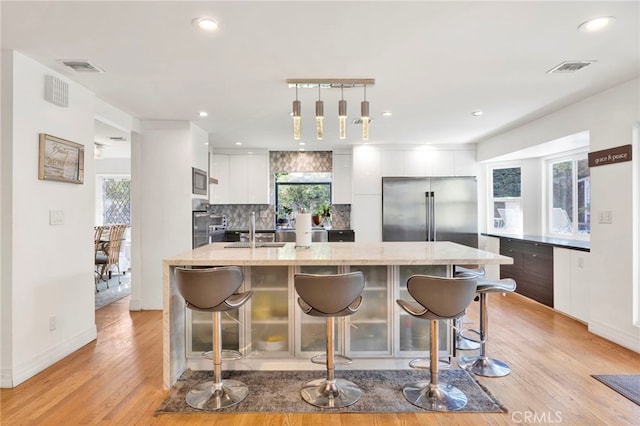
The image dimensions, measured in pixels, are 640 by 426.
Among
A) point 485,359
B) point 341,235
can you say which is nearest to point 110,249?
point 341,235

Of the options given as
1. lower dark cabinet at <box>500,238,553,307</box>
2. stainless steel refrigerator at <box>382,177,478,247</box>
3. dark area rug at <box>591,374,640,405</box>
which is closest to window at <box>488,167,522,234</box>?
stainless steel refrigerator at <box>382,177,478,247</box>

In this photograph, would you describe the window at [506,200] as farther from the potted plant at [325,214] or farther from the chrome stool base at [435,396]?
the chrome stool base at [435,396]

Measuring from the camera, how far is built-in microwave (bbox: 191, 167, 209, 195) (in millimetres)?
4566

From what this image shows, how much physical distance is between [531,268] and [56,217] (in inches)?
217

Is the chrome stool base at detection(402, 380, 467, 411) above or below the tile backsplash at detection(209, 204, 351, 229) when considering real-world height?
below

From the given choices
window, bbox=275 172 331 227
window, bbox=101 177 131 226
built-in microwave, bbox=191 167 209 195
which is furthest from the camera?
window, bbox=101 177 131 226

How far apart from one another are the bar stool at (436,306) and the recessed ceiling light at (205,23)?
6.52 feet

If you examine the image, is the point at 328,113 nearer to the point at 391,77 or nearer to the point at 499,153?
the point at 391,77

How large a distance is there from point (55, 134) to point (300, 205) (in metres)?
4.25

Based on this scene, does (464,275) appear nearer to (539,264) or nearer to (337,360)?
(337,360)

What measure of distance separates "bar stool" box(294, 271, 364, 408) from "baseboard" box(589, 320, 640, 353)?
2655 millimetres

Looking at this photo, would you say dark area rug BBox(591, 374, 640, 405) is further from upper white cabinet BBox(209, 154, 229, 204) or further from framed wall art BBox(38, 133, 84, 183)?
upper white cabinet BBox(209, 154, 229, 204)

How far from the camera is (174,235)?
4434 millimetres

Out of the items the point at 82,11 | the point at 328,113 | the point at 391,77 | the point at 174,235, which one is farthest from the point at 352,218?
the point at 82,11
